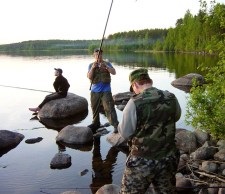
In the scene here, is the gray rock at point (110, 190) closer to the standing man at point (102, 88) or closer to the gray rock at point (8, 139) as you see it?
the standing man at point (102, 88)

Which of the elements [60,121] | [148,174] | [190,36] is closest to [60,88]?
[60,121]

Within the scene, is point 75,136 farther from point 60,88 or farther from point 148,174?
point 148,174

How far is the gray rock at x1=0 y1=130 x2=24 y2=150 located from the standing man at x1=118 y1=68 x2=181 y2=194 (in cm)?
734

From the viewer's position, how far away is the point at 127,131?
15.1 ft

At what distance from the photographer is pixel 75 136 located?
11516 mm

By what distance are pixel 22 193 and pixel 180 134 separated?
16.1 ft

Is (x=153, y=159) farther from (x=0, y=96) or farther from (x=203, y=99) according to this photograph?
(x=0, y=96)

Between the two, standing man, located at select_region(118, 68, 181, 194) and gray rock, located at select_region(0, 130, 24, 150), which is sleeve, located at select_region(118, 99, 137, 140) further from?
gray rock, located at select_region(0, 130, 24, 150)

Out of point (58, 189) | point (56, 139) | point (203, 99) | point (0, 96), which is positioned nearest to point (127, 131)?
point (58, 189)

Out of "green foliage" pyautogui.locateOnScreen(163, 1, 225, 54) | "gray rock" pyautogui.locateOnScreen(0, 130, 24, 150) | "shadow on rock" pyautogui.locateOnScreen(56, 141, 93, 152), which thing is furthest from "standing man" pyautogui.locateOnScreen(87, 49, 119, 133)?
"green foliage" pyautogui.locateOnScreen(163, 1, 225, 54)

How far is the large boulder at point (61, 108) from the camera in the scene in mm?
15664

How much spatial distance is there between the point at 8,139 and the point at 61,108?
4514mm

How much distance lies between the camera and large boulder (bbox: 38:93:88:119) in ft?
51.4

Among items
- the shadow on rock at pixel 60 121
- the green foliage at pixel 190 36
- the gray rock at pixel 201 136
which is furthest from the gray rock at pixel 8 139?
the green foliage at pixel 190 36
